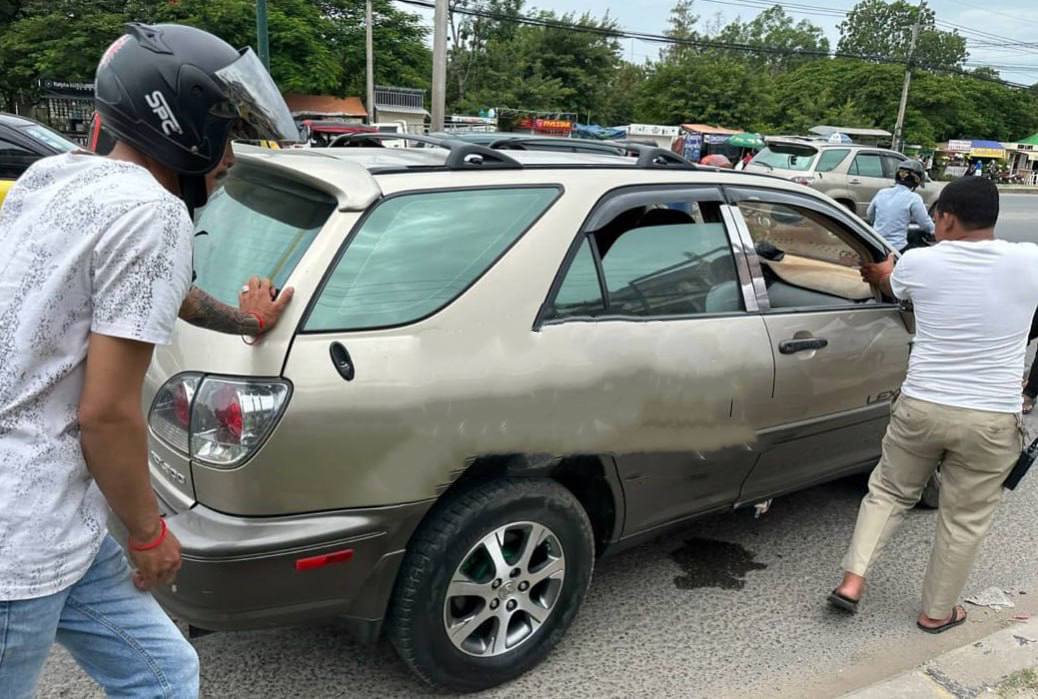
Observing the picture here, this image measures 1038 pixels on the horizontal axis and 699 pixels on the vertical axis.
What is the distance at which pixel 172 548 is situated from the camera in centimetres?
153

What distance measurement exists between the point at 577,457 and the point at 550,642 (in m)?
0.68

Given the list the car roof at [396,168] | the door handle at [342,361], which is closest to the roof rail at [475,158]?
the car roof at [396,168]

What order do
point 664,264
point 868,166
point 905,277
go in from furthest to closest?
point 868,166
point 905,277
point 664,264

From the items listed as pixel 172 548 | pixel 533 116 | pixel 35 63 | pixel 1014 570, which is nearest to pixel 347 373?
pixel 172 548

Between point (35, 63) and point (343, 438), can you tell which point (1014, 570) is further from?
point (35, 63)

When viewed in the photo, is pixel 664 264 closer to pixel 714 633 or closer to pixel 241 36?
pixel 714 633

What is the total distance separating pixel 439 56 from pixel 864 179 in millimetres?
8884

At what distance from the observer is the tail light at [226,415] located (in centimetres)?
208

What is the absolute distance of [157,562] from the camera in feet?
4.96

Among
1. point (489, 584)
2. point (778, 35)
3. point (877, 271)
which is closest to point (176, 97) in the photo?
point (489, 584)

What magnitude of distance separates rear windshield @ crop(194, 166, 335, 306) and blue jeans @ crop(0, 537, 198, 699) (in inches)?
37.6

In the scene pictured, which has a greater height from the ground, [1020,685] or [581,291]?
[581,291]

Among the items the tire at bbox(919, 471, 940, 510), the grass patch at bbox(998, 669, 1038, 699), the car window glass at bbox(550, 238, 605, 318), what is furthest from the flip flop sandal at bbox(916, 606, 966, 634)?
the car window glass at bbox(550, 238, 605, 318)

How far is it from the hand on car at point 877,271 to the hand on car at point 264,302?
107 inches
